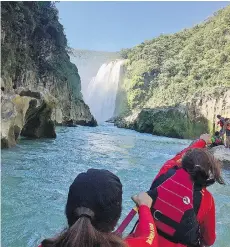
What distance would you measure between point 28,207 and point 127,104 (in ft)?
217

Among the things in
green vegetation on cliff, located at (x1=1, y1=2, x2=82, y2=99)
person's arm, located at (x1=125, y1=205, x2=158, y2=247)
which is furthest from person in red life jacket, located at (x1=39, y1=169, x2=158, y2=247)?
green vegetation on cliff, located at (x1=1, y1=2, x2=82, y2=99)

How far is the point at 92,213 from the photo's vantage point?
139cm

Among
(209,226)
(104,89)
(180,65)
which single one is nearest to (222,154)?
(209,226)

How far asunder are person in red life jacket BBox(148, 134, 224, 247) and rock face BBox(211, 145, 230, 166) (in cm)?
859

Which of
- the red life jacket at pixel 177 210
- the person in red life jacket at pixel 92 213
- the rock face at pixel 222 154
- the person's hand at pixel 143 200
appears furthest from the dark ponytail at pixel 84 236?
the rock face at pixel 222 154

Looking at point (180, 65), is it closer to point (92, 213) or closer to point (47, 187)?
point (47, 187)

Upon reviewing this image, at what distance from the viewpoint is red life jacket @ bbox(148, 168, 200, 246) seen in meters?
2.36

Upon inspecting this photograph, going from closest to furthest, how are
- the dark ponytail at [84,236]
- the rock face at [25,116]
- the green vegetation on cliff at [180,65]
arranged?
the dark ponytail at [84,236], the rock face at [25,116], the green vegetation on cliff at [180,65]

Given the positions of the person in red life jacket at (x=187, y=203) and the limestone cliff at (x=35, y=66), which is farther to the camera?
the limestone cliff at (x=35, y=66)

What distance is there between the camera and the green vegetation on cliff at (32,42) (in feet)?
69.3

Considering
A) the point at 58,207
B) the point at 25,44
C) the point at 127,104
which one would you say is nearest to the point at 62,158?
the point at 58,207

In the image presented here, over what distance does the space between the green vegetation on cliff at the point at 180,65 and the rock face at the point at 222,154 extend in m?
36.9

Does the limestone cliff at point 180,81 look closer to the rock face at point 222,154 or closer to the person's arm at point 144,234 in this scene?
the rock face at point 222,154

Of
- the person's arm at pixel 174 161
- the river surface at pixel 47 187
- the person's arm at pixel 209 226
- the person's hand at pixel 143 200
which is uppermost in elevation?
the person's arm at pixel 174 161
